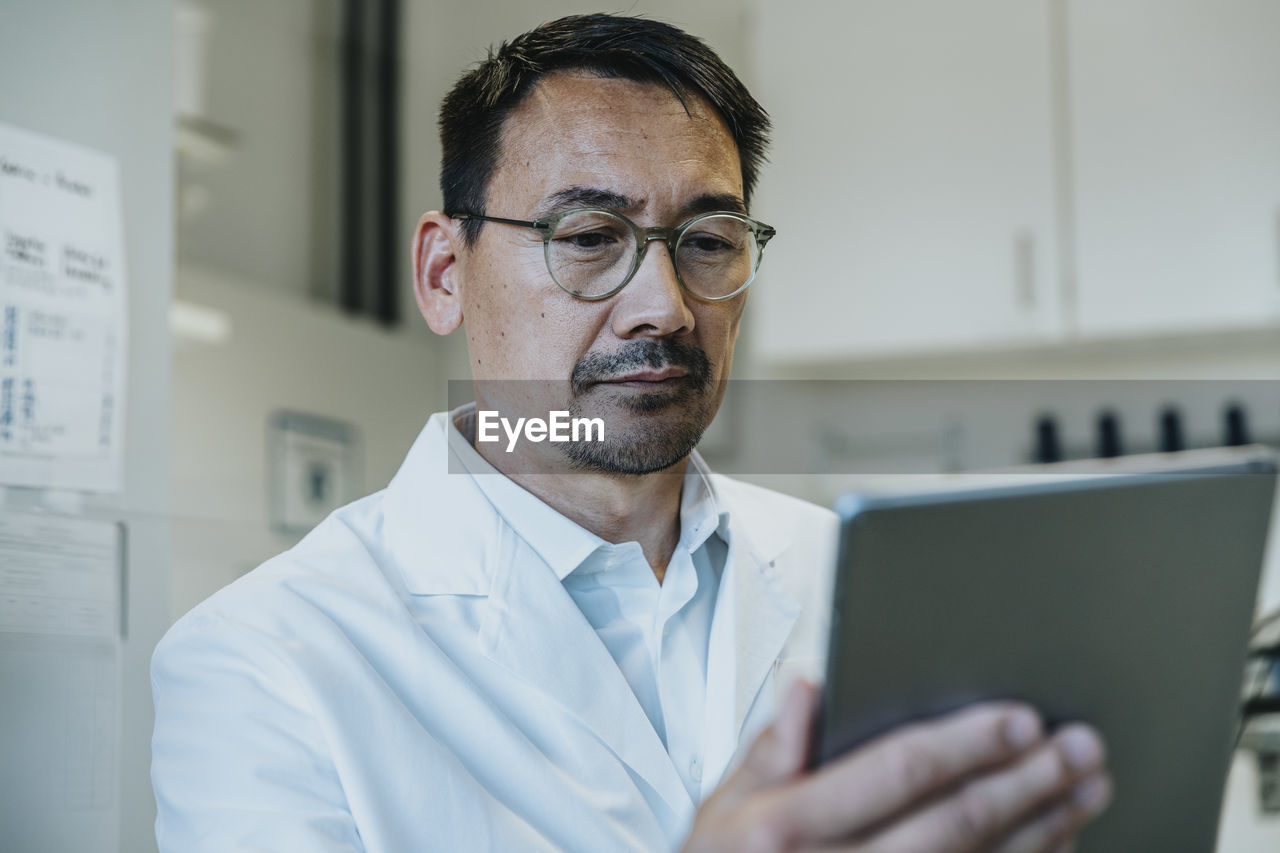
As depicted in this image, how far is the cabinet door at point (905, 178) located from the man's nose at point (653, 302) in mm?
1476

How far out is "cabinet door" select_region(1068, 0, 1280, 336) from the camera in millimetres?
2240

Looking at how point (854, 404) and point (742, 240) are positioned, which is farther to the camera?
point (854, 404)

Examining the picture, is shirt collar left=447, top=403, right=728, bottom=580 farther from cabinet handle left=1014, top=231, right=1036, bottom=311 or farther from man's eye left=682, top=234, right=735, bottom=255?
cabinet handle left=1014, top=231, right=1036, bottom=311

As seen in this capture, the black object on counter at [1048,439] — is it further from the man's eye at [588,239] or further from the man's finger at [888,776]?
the man's finger at [888,776]

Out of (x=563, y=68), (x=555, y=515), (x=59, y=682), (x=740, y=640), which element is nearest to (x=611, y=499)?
(x=555, y=515)

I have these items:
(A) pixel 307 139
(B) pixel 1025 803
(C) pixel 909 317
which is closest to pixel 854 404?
(C) pixel 909 317

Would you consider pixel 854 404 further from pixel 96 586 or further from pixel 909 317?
pixel 96 586

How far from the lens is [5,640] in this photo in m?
1.13

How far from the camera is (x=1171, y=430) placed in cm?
240

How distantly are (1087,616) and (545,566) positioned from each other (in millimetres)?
591

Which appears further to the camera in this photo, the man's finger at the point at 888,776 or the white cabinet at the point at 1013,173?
the white cabinet at the point at 1013,173

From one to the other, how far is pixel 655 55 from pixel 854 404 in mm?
1657

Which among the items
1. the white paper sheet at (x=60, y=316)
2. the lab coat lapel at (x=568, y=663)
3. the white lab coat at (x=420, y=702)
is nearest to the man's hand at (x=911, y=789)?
the white lab coat at (x=420, y=702)

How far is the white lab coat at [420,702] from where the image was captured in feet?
2.85
